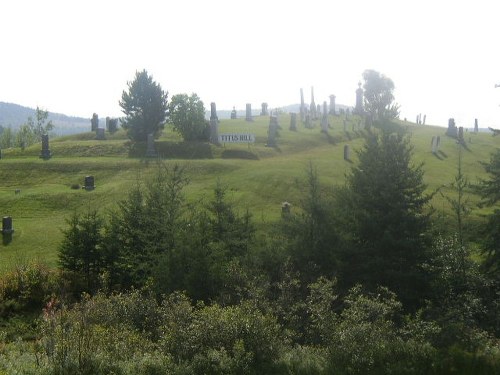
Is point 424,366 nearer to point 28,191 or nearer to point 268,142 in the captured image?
point 28,191

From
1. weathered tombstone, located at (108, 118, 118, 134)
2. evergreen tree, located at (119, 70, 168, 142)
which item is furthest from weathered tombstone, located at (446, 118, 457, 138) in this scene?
weathered tombstone, located at (108, 118, 118, 134)

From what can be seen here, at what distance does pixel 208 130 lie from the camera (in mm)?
49125

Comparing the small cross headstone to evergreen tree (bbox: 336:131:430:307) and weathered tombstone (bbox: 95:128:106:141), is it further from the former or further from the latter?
evergreen tree (bbox: 336:131:430:307)

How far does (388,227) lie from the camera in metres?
18.8

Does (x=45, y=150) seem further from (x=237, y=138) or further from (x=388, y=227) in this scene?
(x=388, y=227)

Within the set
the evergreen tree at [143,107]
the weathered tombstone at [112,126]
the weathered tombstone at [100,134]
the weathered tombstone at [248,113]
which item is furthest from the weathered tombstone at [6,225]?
the weathered tombstone at [248,113]

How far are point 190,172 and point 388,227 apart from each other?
74.5ft

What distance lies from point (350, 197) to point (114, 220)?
34.4 ft

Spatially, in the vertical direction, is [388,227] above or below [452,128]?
below

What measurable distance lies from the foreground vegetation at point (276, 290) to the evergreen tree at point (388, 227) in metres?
0.05

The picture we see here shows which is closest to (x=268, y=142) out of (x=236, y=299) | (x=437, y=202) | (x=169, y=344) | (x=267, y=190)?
(x=267, y=190)

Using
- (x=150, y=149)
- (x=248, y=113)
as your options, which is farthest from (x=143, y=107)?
(x=248, y=113)

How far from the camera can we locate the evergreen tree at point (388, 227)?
1841 cm

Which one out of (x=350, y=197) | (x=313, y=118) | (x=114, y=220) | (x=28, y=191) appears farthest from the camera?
(x=313, y=118)
